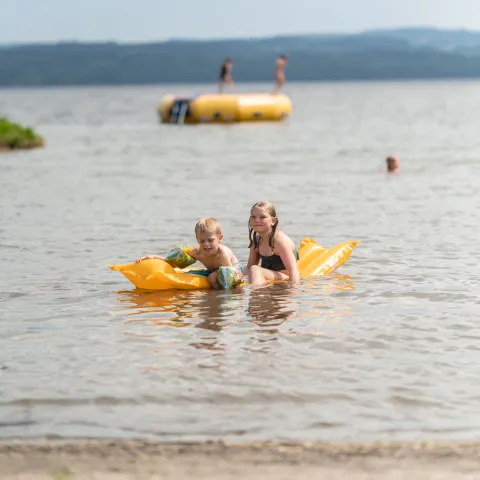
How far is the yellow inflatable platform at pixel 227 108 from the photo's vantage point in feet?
116

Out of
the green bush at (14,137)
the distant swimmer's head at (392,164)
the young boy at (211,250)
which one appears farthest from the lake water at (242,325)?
the green bush at (14,137)

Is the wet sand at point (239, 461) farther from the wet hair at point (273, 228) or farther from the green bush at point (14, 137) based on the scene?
the green bush at point (14, 137)

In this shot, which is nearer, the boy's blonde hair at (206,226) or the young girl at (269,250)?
the boy's blonde hair at (206,226)

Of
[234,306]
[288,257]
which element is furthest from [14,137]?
[234,306]

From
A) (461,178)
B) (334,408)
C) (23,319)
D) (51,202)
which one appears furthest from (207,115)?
(334,408)

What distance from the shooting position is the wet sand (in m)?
4.52

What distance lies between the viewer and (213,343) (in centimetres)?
709

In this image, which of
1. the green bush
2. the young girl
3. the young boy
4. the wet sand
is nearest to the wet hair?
the young girl

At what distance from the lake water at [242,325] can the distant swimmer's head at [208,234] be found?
391 mm

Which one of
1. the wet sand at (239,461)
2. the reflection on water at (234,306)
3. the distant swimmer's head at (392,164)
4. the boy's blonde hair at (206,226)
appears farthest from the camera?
the distant swimmer's head at (392,164)

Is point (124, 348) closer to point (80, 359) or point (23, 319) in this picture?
point (80, 359)

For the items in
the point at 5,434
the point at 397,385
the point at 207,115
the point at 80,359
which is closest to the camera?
the point at 5,434

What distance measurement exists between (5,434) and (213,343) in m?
2.05

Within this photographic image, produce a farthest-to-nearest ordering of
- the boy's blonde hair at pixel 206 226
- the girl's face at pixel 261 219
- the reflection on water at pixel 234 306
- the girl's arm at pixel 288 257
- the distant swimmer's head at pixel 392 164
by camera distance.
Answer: the distant swimmer's head at pixel 392 164, the girl's arm at pixel 288 257, the girl's face at pixel 261 219, the boy's blonde hair at pixel 206 226, the reflection on water at pixel 234 306
